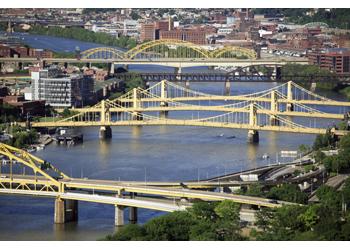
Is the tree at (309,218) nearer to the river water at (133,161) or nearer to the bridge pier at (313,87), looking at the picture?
the river water at (133,161)

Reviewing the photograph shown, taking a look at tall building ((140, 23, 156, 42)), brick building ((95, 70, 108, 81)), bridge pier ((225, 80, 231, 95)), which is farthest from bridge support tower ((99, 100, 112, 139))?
tall building ((140, 23, 156, 42))

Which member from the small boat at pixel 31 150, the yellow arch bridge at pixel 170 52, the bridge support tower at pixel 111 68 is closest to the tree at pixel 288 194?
the small boat at pixel 31 150

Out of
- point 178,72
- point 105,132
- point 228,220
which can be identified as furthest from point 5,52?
point 228,220

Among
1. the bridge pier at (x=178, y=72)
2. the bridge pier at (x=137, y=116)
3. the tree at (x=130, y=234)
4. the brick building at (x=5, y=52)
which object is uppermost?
the tree at (x=130, y=234)

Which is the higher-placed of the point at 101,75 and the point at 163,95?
the point at 163,95

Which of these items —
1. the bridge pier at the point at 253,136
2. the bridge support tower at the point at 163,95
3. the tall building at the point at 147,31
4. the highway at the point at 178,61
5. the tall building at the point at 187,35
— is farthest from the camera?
the tall building at the point at 147,31

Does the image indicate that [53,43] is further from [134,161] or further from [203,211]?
[203,211]
